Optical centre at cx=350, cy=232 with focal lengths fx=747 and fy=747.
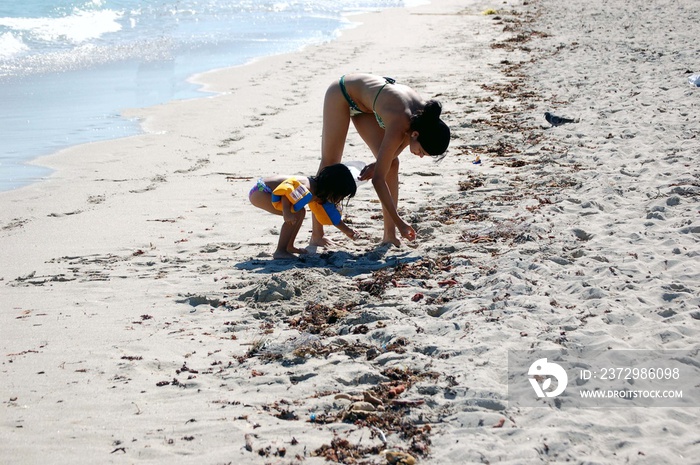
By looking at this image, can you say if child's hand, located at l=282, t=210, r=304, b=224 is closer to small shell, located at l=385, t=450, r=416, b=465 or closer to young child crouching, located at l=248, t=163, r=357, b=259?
young child crouching, located at l=248, t=163, r=357, b=259

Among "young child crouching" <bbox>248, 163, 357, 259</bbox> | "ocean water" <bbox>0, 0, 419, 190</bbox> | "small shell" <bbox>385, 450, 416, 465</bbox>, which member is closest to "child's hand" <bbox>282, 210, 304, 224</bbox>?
"young child crouching" <bbox>248, 163, 357, 259</bbox>

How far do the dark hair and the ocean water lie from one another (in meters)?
3.90

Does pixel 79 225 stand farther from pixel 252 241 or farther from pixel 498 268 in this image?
pixel 498 268

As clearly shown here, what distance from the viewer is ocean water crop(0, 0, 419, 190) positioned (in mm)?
8570

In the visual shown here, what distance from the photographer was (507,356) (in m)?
3.24

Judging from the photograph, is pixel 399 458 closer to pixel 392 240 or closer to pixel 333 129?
pixel 392 240

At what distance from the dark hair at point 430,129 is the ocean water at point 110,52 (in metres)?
3.90

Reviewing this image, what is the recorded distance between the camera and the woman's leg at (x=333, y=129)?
497 cm

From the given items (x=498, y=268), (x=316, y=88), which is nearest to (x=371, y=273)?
(x=498, y=268)

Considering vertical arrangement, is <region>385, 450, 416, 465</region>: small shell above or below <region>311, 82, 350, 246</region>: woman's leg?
below

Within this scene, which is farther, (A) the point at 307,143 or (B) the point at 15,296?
(A) the point at 307,143

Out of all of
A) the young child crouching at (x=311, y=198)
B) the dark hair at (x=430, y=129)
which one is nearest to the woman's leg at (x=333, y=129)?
the young child crouching at (x=311, y=198)

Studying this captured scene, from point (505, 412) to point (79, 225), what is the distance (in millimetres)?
3877

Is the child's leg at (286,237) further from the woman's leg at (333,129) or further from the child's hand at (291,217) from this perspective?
the woman's leg at (333,129)
